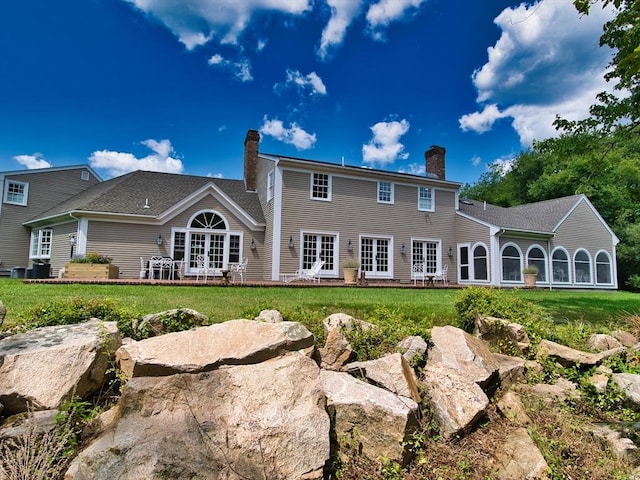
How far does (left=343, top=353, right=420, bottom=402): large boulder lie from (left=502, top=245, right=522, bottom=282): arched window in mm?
15373

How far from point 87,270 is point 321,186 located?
31.9ft

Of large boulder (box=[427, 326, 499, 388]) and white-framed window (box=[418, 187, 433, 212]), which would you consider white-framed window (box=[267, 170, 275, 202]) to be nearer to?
white-framed window (box=[418, 187, 433, 212])

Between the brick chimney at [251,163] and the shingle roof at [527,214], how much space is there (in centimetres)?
1125

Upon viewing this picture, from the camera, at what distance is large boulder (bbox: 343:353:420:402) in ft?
11.0

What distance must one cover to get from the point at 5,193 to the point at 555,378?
23.4 m

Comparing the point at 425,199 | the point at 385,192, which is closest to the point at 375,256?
the point at 385,192

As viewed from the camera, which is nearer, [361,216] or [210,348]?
[210,348]

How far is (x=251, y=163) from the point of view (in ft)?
63.7

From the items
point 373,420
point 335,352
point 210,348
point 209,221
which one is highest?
point 209,221

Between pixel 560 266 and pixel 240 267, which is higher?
pixel 560 266

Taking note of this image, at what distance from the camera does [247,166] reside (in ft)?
63.9

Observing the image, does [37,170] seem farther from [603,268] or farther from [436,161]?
[603,268]

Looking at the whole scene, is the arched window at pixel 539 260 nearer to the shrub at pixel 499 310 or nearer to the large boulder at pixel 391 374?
the shrub at pixel 499 310

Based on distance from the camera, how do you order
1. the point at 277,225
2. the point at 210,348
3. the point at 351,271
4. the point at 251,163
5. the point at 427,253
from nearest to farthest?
the point at 210,348
the point at 351,271
the point at 277,225
the point at 427,253
the point at 251,163
